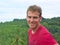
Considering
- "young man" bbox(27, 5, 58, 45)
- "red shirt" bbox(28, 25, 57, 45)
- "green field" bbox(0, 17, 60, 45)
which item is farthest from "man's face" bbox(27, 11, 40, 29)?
"green field" bbox(0, 17, 60, 45)

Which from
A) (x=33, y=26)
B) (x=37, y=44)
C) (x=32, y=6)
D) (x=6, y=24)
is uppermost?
(x=32, y=6)

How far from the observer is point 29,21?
3656 millimetres

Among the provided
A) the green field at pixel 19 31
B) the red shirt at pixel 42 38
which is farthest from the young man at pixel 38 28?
the green field at pixel 19 31

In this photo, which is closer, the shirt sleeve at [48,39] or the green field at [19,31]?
the shirt sleeve at [48,39]

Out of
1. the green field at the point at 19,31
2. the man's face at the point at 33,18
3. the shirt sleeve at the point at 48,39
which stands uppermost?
the man's face at the point at 33,18

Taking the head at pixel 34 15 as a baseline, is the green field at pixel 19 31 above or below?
below

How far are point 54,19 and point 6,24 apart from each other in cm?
2003

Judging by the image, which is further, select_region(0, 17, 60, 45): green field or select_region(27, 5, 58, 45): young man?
select_region(0, 17, 60, 45): green field

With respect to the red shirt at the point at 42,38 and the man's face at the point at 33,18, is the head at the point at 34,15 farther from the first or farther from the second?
the red shirt at the point at 42,38

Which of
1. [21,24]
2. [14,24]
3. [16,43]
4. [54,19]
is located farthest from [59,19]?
[14,24]

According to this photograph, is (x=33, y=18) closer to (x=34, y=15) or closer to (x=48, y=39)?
(x=34, y=15)

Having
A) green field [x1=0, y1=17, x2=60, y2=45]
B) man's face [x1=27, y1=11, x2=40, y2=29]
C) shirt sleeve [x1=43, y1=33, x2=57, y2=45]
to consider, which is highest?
man's face [x1=27, y1=11, x2=40, y2=29]

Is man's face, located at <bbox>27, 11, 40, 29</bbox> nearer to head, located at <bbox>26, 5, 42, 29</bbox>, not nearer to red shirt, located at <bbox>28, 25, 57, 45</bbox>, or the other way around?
head, located at <bbox>26, 5, 42, 29</bbox>

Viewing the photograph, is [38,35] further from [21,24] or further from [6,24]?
[6,24]
